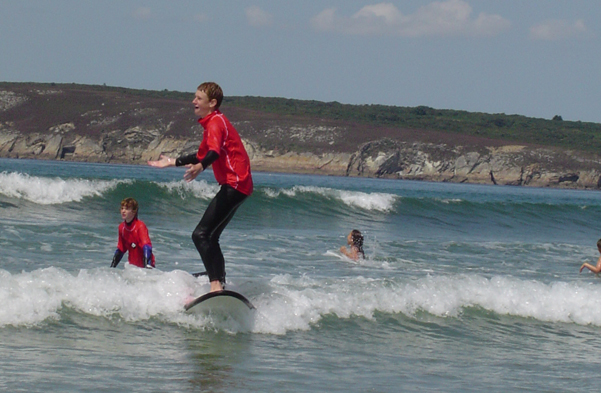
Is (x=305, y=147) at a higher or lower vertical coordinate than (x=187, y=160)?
lower

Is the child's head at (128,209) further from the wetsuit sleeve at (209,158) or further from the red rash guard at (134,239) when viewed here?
the wetsuit sleeve at (209,158)

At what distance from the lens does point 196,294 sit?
713cm

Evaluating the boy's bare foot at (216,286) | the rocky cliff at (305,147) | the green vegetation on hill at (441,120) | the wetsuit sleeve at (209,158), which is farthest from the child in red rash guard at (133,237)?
the green vegetation on hill at (441,120)

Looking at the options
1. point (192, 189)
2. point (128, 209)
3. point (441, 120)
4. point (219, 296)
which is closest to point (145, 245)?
point (128, 209)

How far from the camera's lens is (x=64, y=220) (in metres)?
17.3

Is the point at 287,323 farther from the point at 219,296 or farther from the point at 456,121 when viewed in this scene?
the point at 456,121

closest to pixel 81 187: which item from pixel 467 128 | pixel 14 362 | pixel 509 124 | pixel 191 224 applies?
pixel 191 224

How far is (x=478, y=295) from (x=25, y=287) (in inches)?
209

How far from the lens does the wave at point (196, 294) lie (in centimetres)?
707

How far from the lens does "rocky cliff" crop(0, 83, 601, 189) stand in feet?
259

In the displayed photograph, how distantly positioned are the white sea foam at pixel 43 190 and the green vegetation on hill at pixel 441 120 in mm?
76557

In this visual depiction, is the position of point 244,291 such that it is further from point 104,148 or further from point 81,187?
point 104,148

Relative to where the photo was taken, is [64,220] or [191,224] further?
[191,224]

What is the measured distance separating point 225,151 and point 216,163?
139 millimetres
